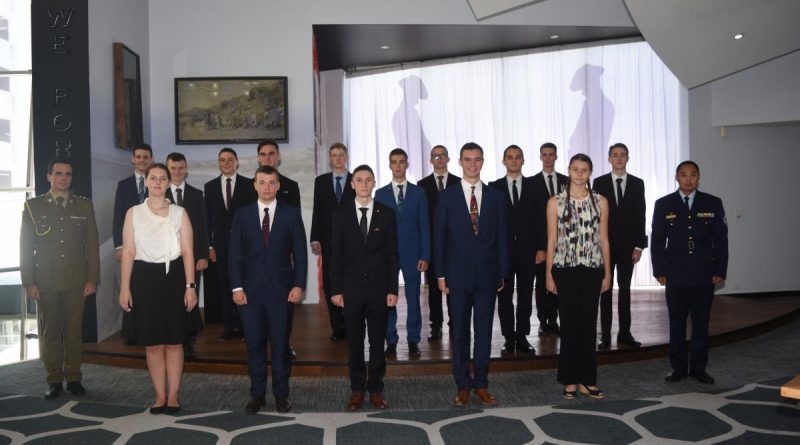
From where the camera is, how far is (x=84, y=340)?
5980mm

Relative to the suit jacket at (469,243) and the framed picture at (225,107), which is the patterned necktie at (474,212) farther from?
the framed picture at (225,107)

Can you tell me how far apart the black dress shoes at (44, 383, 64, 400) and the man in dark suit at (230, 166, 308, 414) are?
57.0 inches

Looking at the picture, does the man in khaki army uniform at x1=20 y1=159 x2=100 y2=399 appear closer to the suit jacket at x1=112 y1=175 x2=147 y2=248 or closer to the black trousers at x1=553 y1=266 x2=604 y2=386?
the suit jacket at x1=112 y1=175 x2=147 y2=248

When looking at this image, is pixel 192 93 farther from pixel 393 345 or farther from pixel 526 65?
pixel 526 65

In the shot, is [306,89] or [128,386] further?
[306,89]

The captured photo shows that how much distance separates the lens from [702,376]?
4867 mm

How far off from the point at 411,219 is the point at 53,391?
8.84 feet

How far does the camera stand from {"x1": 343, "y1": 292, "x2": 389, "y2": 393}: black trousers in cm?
429

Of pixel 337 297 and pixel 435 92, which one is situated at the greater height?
pixel 435 92

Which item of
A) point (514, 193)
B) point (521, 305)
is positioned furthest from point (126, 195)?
point (521, 305)

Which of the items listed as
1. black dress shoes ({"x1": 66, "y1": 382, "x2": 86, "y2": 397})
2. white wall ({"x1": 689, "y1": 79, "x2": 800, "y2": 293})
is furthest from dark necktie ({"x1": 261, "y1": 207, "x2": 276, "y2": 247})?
white wall ({"x1": 689, "y1": 79, "x2": 800, "y2": 293})

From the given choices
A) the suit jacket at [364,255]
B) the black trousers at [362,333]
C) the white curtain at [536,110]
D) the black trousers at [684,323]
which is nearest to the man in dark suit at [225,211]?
the suit jacket at [364,255]

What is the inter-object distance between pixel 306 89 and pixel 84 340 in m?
3.41

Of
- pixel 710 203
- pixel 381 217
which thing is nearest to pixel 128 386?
pixel 381 217
